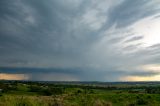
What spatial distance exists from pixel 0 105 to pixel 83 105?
28.3 ft

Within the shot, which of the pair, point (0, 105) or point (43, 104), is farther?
point (43, 104)

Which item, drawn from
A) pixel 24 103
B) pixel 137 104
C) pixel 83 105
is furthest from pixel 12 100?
pixel 137 104

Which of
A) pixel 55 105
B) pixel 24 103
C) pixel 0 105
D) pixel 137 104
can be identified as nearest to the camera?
pixel 0 105

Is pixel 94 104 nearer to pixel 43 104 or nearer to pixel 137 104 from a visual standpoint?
pixel 43 104

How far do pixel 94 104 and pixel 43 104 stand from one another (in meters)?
4.59

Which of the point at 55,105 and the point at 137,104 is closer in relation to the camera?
the point at 55,105

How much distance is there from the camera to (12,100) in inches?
786

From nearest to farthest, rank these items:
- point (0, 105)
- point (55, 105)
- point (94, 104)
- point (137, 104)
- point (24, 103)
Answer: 1. point (0, 105)
2. point (24, 103)
3. point (55, 105)
4. point (94, 104)
5. point (137, 104)

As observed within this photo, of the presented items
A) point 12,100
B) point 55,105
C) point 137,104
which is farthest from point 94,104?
point 137,104

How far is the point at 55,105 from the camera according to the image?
2150 centimetres

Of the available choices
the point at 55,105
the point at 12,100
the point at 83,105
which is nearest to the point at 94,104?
the point at 83,105

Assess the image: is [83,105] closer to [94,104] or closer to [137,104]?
[94,104]

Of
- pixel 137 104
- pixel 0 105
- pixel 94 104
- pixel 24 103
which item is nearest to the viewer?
pixel 0 105

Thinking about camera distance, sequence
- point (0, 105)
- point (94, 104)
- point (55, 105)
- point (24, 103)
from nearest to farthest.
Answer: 1. point (0, 105)
2. point (24, 103)
3. point (55, 105)
4. point (94, 104)
